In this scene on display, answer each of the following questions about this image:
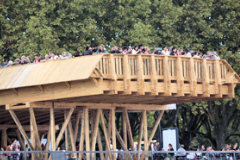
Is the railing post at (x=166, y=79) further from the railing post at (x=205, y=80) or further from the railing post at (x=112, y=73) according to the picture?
the railing post at (x=112, y=73)

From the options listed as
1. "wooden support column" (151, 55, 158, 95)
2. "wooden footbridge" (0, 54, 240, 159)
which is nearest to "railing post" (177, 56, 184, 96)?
"wooden footbridge" (0, 54, 240, 159)

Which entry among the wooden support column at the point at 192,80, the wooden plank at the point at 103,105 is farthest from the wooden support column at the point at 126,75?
the wooden support column at the point at 192,80

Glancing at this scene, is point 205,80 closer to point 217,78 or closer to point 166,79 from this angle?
point 217,78

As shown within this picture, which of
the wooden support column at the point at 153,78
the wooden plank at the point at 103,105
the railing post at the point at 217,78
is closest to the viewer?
the wooden support column at the point at 153,78

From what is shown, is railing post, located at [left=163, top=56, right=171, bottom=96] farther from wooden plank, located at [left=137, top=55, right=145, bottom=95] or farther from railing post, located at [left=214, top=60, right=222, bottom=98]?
railing post, located at [left=214, top=60, right=222, bottom=98]

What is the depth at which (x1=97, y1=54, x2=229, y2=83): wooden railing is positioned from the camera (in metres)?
30.3

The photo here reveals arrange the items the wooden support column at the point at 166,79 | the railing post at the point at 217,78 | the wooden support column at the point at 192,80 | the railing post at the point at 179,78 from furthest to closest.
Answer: the railing post at the point at 217,78 < the wooden support column at the point at 192,80 < the railing post at the point at 179,78 < the wooden support column at the point at 166,79

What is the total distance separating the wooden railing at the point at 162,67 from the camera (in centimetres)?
3034

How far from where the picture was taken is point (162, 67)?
3234 centimetres

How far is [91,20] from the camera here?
47812 mm

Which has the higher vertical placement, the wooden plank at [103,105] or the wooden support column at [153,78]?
the wooden support column at [153,78]

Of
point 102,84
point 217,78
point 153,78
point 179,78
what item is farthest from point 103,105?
point 217,78

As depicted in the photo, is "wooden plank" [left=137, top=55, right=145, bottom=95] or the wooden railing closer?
the wooden railing

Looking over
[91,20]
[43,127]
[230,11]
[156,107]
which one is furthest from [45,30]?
[230,11]
